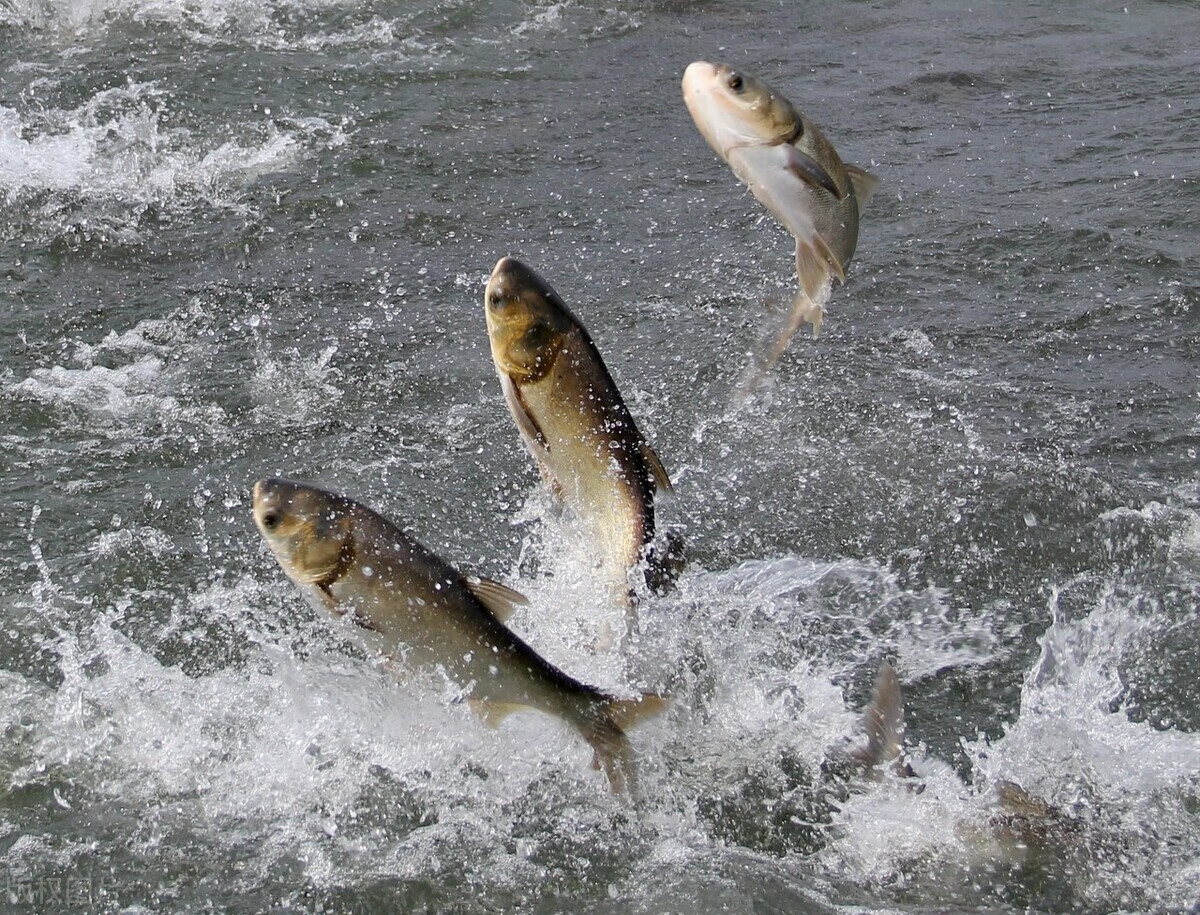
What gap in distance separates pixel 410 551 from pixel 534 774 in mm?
754

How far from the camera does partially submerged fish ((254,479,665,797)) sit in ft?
10.4

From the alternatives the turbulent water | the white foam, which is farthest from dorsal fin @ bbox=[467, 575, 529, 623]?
the white foam

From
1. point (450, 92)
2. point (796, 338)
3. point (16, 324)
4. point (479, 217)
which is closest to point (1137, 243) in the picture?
point (796, 338)

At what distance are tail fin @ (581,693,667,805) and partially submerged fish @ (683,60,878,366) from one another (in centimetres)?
124

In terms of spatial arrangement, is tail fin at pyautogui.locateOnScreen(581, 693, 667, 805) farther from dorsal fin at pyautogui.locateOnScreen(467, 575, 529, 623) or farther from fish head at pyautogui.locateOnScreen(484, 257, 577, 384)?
fish head at pyautogui.locateOnScreen(484, 257, 577, 384)

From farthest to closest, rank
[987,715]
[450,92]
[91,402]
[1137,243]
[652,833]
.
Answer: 1. [450,92]
2. [1137,243]
3. [91,402]
4. [987,715]
5. [652,833]

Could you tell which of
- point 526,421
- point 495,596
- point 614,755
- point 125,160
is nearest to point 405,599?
point 495,596

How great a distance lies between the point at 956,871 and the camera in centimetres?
330

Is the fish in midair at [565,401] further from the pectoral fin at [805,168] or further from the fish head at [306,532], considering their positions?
the pectoral fin at [805,168]

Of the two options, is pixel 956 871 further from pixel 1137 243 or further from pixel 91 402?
pixel 1137 243

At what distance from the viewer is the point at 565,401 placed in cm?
330

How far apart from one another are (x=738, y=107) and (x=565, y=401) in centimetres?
83

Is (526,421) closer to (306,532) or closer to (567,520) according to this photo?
(567,520)

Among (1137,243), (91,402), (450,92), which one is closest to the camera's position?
(91,402)
